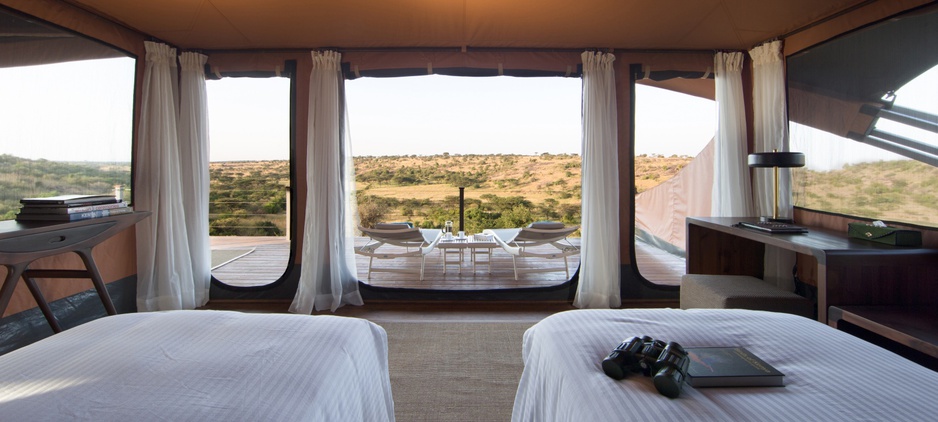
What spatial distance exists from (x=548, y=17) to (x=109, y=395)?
9.23 feet

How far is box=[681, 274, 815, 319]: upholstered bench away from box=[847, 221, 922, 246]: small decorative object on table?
15.2 inches

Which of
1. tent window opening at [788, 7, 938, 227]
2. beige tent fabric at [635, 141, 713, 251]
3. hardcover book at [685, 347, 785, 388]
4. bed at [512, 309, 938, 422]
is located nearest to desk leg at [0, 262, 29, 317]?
bed at [512, 309, 938, 422]

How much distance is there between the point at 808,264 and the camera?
3.00 meters

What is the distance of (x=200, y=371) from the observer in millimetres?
903

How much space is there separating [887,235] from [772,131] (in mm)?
1440

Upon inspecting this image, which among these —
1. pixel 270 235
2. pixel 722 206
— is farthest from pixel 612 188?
pixel 270 235

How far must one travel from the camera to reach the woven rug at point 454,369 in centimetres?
192

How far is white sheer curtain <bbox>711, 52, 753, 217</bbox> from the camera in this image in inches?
132

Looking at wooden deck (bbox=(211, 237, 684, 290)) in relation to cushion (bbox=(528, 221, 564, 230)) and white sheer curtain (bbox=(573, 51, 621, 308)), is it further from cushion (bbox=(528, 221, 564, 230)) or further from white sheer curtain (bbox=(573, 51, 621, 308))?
white sheer curtain (bbox=(573, 51, 621, 308))

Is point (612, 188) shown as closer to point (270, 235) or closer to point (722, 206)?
point (722, 206)

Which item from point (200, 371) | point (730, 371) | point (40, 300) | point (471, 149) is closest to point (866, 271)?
point (730, 371)

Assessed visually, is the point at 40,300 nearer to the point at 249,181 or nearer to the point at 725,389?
the point at 725,389

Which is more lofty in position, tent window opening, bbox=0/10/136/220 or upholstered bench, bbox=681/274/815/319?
tent window opening, bbox=0/10/136/220

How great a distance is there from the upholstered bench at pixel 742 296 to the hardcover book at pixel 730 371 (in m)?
1.36
